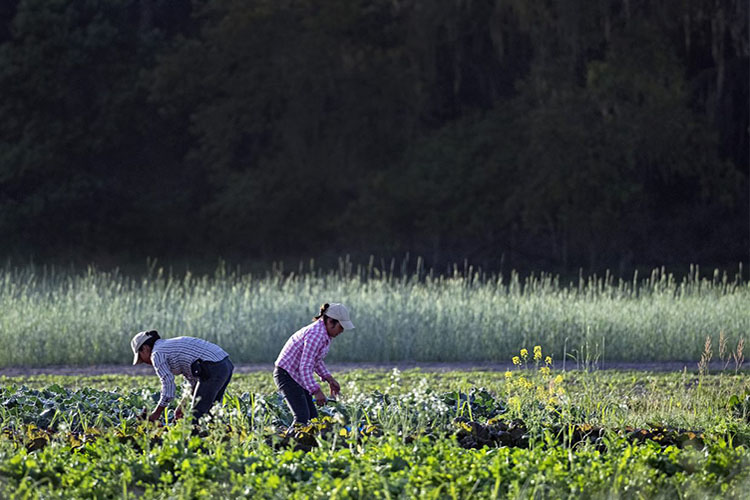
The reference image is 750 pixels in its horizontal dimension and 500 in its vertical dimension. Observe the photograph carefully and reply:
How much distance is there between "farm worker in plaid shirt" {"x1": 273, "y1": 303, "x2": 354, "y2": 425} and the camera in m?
7.71

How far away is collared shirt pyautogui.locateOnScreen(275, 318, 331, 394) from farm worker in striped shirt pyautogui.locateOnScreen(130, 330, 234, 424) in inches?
16.5

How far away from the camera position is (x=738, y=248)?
29.5 meters

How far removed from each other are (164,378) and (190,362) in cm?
36

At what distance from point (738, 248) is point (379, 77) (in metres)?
10.3

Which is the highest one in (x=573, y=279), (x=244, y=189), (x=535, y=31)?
(x=535, y=31)

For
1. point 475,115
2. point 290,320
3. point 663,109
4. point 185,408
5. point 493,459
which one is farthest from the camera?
point 475,115

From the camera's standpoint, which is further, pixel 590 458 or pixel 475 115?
pixel 475 115

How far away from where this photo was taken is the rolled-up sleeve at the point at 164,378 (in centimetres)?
739

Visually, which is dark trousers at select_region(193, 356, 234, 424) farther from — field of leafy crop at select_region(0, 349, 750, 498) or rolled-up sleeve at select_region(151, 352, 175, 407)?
rolled-up sleeve at select_region(151, 352, 175, 407)

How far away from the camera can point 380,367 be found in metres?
14.0

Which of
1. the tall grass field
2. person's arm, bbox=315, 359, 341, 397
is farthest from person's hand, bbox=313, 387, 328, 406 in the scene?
the tall grass field

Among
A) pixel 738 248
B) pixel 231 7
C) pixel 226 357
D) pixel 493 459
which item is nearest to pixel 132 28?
pixel 231 7

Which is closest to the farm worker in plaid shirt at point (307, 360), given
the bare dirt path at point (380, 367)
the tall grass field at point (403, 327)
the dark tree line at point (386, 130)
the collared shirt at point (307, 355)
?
the collared shirt at point (307, 355)

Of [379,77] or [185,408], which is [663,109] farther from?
[185,408]
